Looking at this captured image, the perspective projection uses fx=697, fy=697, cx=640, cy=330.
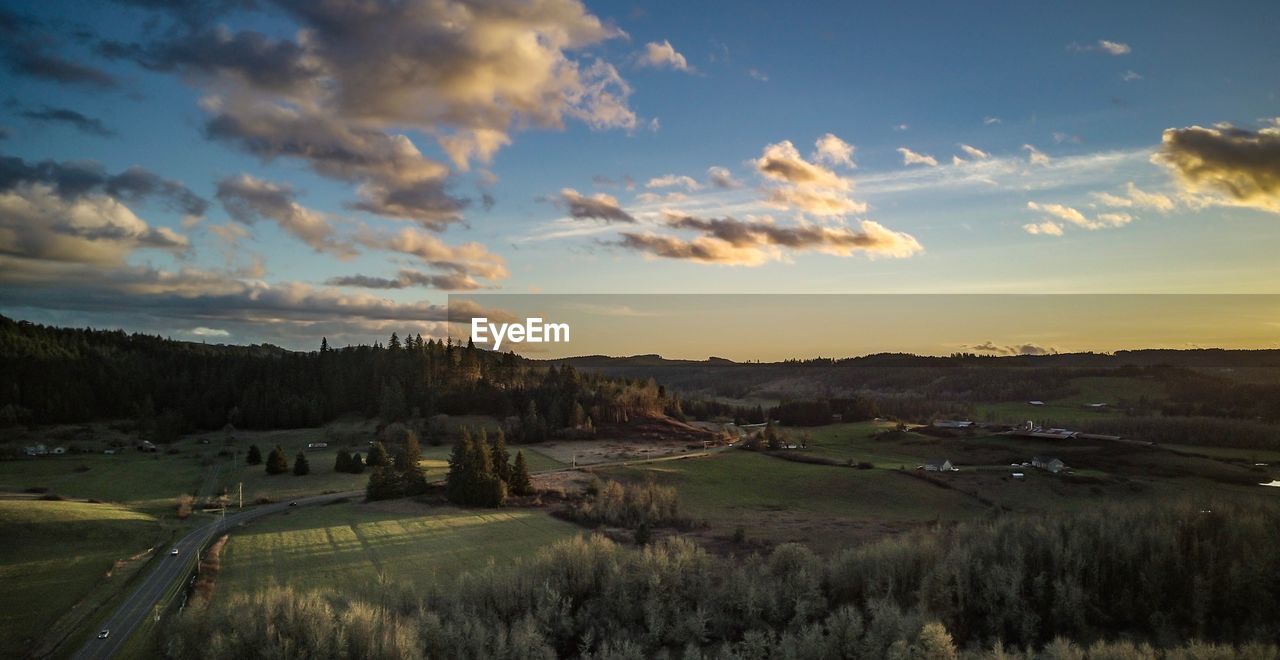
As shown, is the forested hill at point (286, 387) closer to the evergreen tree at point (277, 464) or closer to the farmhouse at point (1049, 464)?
the evergreen tree at point (277, 464)

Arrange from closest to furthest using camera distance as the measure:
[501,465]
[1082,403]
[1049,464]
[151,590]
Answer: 1. [151,590]
2. [501,465]
3. [1049,464]
4. [1082,403]

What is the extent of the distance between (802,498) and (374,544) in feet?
182

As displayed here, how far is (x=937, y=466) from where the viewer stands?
4350 inches

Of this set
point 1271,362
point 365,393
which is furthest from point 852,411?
point 365,393

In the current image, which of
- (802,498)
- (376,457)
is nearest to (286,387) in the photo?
(376,457)

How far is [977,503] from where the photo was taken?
291 ft

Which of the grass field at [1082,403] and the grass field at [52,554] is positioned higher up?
the grass field at [1082,403]

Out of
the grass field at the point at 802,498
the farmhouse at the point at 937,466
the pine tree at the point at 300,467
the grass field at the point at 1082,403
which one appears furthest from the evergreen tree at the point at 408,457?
the grass field at the point at 1082,403

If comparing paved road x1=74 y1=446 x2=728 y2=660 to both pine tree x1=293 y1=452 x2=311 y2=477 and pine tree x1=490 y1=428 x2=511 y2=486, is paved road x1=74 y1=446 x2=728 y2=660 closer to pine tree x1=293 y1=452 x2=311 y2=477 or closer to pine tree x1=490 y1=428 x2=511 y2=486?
pine tree x1=293 y1=452 x2=311 y2=477

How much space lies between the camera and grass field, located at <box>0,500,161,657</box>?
122 feet

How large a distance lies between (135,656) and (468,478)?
4803cm

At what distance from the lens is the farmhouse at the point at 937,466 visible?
4173 inches

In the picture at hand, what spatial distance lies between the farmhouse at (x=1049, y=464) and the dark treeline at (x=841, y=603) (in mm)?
54479

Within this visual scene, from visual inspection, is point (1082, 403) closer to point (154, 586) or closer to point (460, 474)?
point (460, 474)
